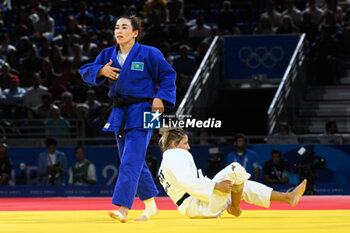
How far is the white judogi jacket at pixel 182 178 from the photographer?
19.6ft

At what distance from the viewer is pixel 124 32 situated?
632cm

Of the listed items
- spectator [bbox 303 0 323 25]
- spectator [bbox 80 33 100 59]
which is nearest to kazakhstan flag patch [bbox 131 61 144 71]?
spectator [bbox 303 0 323 25]

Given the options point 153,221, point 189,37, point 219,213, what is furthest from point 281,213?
point 189,37

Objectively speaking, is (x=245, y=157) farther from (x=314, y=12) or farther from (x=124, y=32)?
(x=124, y=32)

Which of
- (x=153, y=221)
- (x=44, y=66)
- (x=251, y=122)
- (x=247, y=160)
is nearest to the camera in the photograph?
(x=153, y=221)

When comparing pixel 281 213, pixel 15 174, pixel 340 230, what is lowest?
pixel 15 174

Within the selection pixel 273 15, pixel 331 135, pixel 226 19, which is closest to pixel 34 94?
pixel 226 19

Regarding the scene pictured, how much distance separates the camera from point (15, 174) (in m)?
13.3

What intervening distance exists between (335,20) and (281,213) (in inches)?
375

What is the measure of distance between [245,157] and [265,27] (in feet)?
14.8

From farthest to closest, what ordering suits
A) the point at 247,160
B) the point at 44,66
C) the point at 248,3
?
the point at 248,3
the point at 44,66
the point at 247,160

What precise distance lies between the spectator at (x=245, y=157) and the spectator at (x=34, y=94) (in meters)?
4.95

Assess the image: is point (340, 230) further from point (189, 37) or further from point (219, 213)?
point (189, 37)

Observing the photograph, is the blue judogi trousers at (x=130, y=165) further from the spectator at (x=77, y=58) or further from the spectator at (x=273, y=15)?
the spectator at (x=273, y=15)
